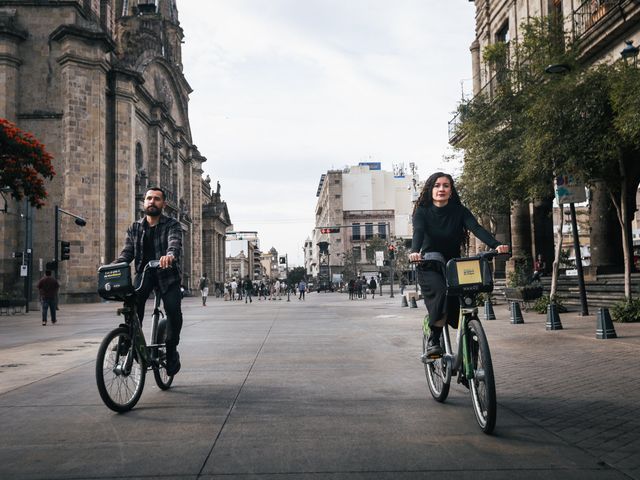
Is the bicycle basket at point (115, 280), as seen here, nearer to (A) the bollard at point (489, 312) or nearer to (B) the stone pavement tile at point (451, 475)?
(B) the stone pavement tile at point (451, 475)

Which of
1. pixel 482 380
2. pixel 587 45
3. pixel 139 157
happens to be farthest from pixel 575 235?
pixel 139 157

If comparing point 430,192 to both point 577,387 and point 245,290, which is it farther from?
point 245,290

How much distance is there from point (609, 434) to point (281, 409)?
242 centimetres

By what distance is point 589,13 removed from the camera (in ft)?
53.2

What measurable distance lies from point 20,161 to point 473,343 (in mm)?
18560

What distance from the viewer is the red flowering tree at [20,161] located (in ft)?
61.4

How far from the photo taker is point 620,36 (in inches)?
591

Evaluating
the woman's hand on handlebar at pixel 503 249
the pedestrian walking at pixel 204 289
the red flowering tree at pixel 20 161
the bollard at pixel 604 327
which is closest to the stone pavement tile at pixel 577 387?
the bollard at pixel 604 327

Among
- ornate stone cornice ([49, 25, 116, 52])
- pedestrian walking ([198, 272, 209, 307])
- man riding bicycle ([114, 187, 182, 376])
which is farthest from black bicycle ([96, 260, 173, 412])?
ornate stone cornice ([49, 25, 116, 52])

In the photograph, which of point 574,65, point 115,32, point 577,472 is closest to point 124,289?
point 577,472

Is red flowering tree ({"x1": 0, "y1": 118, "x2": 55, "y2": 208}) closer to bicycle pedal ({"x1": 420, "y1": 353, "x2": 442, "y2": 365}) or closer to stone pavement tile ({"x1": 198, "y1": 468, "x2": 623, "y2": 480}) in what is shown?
bicycle pedal ({"x1": 420, "y1": 353, "x2": 442, "y2": 365})

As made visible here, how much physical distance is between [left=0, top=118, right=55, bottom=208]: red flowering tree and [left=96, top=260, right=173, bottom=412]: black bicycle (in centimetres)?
1598

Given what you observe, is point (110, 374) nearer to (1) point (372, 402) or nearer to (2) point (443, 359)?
(1) point (372, 402)

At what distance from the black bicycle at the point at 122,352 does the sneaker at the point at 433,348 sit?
2.37 metres
